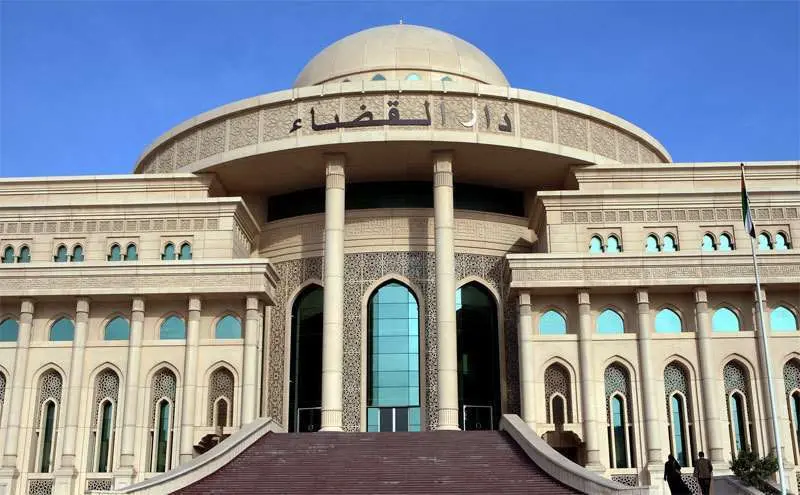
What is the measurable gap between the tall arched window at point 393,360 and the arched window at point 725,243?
27.6 ft

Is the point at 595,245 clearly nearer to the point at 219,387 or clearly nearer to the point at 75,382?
the point at 219,387

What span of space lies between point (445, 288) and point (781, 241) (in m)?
9.12

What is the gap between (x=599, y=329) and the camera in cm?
2430

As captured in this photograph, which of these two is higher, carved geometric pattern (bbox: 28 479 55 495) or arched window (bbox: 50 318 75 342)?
arched window (bbox: 50 318 75 342)

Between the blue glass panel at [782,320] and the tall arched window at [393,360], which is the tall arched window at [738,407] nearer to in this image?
the blue glass panel at [782,320]

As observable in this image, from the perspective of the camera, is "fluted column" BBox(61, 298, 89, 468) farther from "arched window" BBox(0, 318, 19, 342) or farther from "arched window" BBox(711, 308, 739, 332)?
"arched window" BBox(711, 308, 739, 332)

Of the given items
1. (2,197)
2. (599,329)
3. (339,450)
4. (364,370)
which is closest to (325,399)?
(364,370)

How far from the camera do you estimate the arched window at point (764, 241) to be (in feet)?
82.3

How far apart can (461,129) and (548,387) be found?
7.21 metres

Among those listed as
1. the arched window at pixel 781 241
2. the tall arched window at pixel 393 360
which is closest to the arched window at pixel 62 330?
the tall arched window at pixel 393 360

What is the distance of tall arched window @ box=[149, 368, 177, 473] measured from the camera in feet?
77.9

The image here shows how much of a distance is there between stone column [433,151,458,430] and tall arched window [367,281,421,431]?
1.57 m

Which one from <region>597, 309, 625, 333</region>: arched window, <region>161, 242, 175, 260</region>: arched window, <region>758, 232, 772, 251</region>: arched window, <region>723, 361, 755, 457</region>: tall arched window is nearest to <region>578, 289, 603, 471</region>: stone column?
<region>597, 309, 625, 333</region>: arched window

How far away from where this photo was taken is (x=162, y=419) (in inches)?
955
